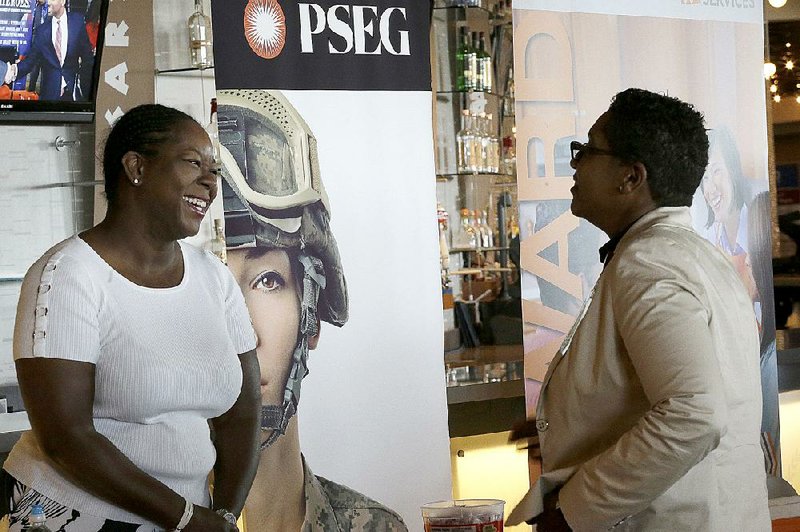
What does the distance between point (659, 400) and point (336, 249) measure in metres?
1.62

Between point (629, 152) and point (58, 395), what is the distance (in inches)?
44.5

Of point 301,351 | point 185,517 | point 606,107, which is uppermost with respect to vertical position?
point 606,107

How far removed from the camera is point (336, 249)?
11.1 feet

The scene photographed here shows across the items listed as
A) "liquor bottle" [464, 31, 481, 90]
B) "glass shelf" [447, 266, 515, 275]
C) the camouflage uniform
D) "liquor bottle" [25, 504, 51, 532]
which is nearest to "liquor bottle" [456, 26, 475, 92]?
"liquor bottle" [464, 31, 481, 90]

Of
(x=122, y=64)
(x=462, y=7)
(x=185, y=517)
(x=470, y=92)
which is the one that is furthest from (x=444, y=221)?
(x=185, y=517)

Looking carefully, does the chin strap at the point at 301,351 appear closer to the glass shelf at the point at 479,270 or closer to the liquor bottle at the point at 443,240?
the liquor bottle at the point at 443,240

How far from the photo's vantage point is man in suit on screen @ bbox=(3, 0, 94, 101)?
4918mm

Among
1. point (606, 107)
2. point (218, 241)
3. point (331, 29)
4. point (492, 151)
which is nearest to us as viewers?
point (331, 29)

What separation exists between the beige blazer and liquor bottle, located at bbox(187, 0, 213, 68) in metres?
4.24

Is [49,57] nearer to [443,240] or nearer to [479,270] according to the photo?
[443,240]

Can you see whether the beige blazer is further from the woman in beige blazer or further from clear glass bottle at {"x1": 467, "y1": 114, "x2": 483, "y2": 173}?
clear glass bottle at {"x1": 467, "y1": 114, "x2": 483, "y2": 173}

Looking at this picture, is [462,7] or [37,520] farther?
[462,7]

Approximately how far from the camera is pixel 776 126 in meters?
13.9

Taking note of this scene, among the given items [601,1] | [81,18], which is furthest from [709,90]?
[81,18]
